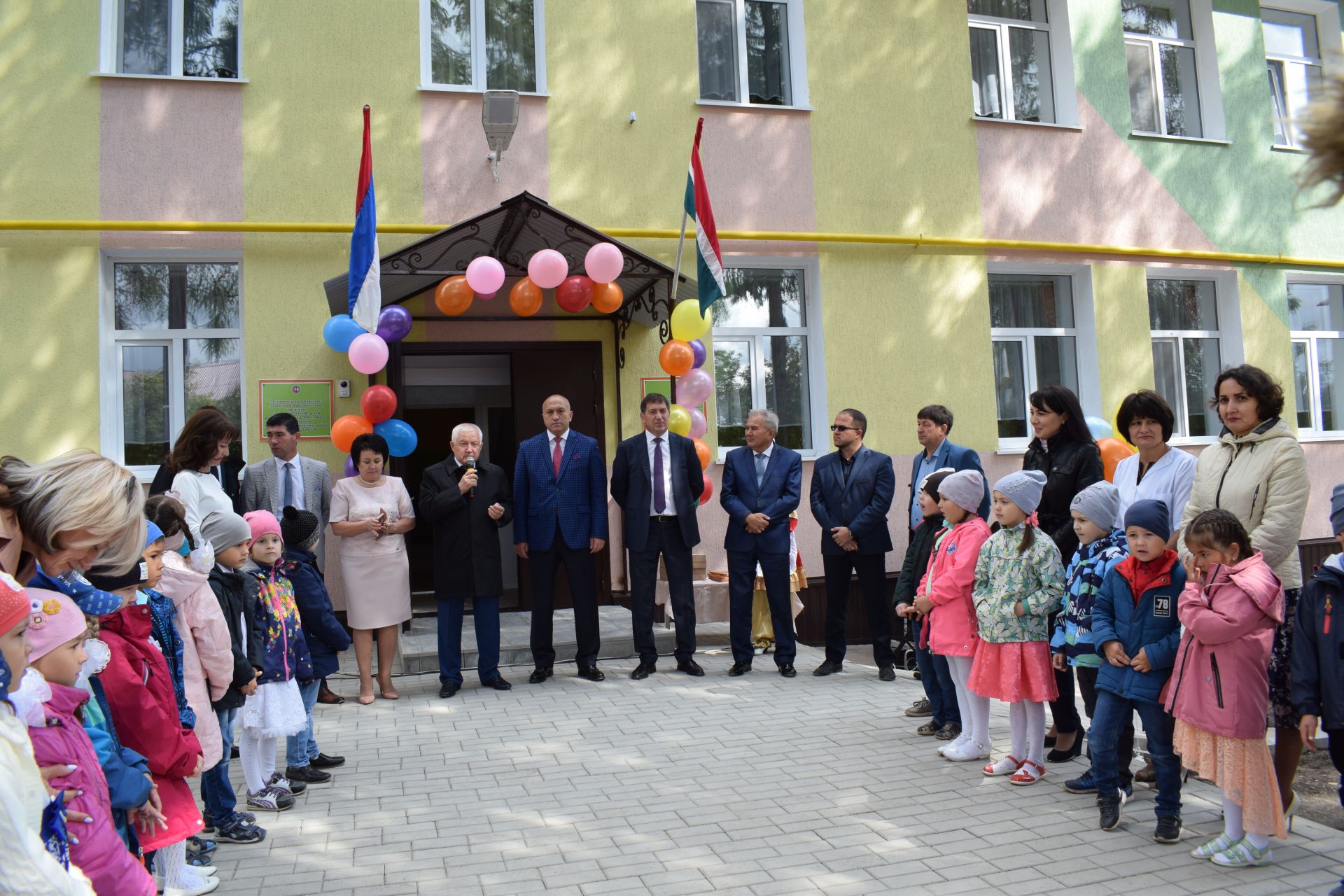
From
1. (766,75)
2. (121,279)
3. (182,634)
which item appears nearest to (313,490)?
(121,279)

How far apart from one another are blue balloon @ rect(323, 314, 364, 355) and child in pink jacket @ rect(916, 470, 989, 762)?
4.32 m

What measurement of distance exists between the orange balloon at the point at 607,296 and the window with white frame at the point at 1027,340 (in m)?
3.97

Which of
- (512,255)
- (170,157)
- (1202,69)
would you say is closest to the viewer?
(170,157)

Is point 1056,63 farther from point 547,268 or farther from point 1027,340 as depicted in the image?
point 547,268

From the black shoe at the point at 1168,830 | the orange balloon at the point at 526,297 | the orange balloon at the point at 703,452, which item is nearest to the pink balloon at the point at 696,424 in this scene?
the orange balloon at the point at 703,452

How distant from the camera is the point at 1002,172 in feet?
Result: 32.9

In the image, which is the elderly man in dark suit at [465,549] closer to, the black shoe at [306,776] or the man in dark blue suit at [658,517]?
the man in dark blue suit at [658,517]

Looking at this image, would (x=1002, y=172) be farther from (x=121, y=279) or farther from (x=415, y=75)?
(x=121, y=279)

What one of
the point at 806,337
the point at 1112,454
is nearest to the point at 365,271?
the point at 806,337

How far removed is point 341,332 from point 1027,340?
6.48 metres

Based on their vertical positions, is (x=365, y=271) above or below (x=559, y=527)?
above

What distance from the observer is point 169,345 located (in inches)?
328

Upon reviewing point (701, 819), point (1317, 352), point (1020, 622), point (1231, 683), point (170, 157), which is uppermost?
point (170, 157)

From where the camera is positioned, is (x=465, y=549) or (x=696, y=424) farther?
(x=696, y=424)
